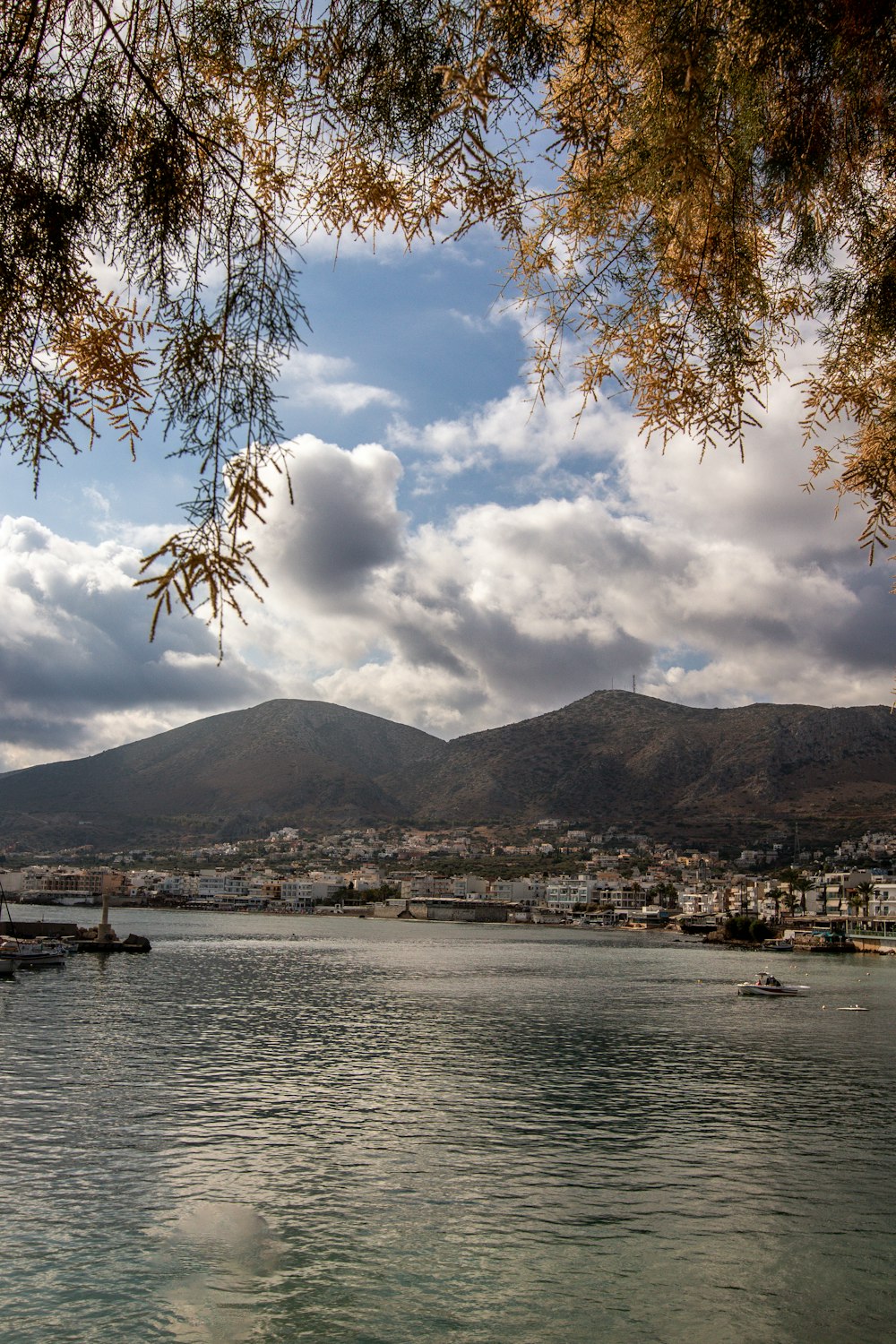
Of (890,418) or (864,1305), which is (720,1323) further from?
(890,418)

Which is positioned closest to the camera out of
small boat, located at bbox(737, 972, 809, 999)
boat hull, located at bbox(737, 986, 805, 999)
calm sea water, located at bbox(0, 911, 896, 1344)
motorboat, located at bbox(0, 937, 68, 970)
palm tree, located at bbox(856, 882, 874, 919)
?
calm sea water, located at bbox(0, 911, 896, 1344)

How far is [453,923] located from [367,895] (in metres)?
31.6

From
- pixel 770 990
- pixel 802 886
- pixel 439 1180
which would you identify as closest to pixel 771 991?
pixel 770 990

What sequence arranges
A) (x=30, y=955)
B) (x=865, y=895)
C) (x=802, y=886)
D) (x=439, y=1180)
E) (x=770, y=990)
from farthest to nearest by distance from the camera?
(x=802, y=886)
(x=865, y=895)
(x=30, y=955)
(x=770, y=990)
(x=439, y=1180)

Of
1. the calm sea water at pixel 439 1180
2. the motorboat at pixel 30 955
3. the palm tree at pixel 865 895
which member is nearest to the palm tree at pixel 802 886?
the palm tree at pixel 865 895

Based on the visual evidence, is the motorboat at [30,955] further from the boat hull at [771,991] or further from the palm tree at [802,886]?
the palm tree at [802,886]

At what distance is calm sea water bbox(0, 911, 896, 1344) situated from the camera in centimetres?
1098

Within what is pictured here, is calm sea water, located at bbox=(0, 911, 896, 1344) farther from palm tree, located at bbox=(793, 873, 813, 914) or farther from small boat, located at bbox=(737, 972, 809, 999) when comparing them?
palm tree, located at bbox=(793, 873, 813, 914)

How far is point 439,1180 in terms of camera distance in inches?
619

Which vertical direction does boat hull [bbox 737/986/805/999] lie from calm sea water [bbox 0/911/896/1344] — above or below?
below

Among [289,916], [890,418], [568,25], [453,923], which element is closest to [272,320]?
[568,25]

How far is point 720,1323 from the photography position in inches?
425

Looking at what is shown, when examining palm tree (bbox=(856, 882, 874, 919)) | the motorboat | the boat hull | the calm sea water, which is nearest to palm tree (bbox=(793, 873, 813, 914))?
palm tree (bbox=(856, 882, 874, 919))

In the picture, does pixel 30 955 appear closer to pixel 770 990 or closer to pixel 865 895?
pixel 770 990
